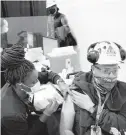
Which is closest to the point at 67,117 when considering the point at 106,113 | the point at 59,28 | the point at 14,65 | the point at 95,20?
the point at 106,113

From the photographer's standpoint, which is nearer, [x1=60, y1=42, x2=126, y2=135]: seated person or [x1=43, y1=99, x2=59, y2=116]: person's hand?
[x1=60, y1=42, x2=126, y2=135]: seated person

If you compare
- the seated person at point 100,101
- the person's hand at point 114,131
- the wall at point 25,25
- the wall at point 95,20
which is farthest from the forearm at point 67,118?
the wall at point 25,25

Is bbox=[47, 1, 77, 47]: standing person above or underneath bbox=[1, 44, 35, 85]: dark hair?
above

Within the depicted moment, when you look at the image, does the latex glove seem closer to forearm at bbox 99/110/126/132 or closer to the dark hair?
forearm at bbox 99/110/126/132

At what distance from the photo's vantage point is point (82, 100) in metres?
1.24

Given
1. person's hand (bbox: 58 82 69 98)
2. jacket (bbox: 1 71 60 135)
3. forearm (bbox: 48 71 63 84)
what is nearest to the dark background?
forearm (bbox: 48 71 63 84)

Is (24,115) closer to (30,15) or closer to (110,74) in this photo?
(110,74)

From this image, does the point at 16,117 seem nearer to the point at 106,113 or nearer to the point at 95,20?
the point at 106,113

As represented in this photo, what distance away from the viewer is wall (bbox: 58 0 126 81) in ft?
5.93

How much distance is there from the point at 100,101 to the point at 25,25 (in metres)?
2.83

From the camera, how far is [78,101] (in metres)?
1.26

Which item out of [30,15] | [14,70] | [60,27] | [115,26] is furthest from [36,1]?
[14,70]

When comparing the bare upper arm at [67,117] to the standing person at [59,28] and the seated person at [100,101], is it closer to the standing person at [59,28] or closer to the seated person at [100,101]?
the seated person at [100,101]

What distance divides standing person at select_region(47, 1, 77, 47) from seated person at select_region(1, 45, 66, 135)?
1.38m
